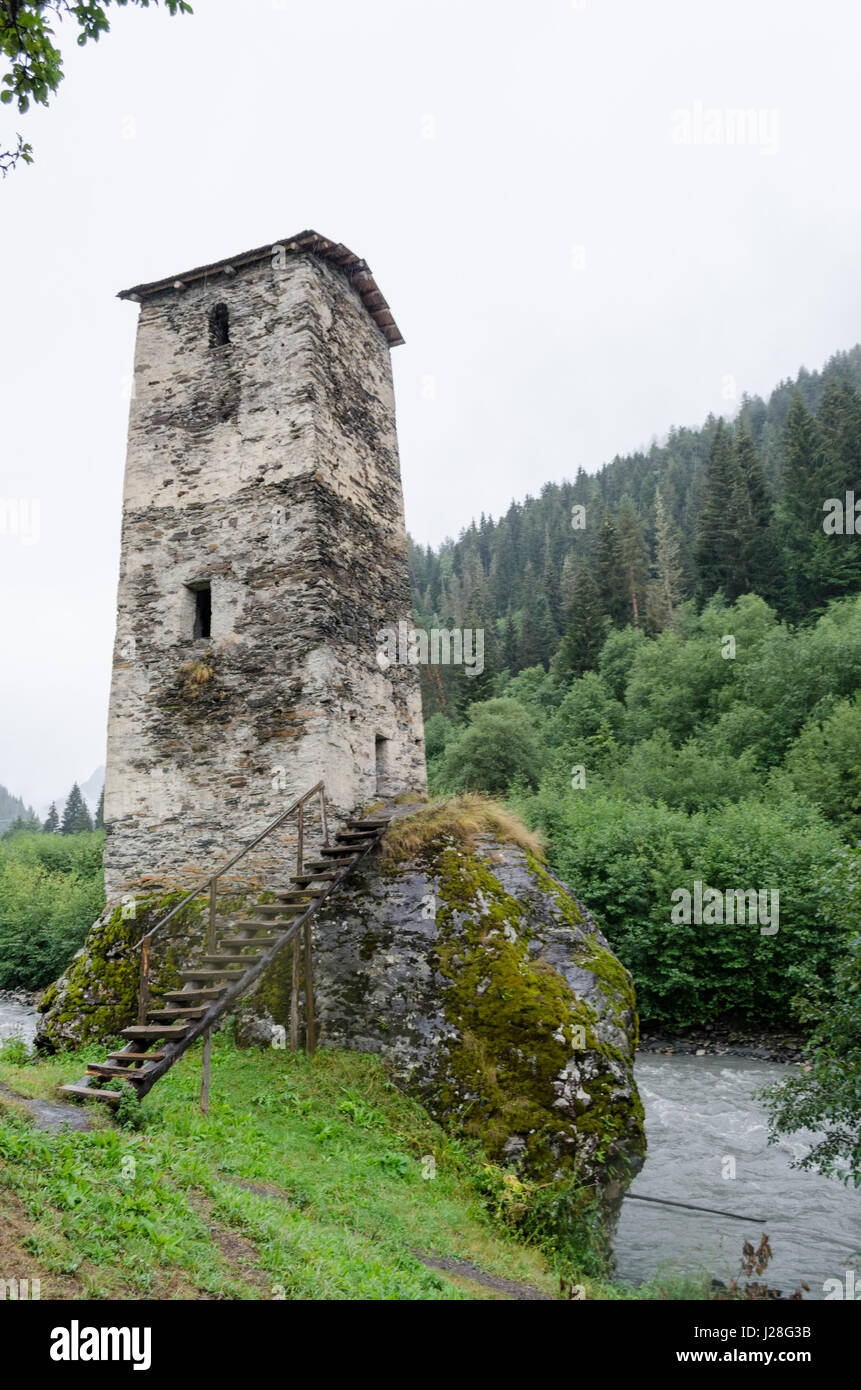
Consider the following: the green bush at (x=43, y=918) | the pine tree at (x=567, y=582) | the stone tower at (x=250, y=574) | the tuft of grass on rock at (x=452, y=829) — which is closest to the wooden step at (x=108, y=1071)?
the stone tower at (x=250, y=574)

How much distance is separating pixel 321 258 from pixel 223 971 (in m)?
12.5

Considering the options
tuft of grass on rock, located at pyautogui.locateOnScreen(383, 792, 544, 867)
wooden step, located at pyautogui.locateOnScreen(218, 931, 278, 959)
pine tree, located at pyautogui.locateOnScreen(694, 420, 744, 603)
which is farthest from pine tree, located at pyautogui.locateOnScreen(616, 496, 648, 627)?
wooden step, located at pyautogui.locateOnScreen(218, 931, 278, 959)

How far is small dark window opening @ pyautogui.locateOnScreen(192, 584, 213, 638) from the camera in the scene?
14227 millimetres

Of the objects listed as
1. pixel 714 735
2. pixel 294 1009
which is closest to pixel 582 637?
pixel 714 735

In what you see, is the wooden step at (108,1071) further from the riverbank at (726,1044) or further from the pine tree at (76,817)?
the pine tree at (76,817)

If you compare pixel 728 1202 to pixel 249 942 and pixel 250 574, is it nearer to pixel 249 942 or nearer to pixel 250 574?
pixel 249 942

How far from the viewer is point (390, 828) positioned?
1241 centimetres

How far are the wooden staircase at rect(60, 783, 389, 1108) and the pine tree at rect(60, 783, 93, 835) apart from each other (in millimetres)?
85250

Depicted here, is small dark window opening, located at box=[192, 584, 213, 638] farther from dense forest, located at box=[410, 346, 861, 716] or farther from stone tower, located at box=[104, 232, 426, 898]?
dense forest, located at box=[410, 346, 861, 716]

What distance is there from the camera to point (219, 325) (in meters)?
15.3

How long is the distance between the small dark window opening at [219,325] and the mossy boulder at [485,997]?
31.0 ft
